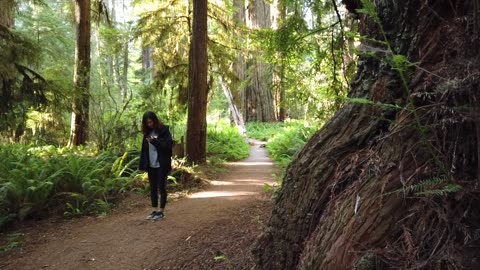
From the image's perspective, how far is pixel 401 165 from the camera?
2.48 meters

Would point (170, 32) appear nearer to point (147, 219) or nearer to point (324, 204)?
point (147, 219)

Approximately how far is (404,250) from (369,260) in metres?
0.20

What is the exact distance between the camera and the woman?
6.73m

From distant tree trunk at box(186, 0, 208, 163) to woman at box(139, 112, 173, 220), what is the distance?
167 inches

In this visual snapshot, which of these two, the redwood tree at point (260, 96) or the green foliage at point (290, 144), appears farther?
the redwood tree at point (260, 96)

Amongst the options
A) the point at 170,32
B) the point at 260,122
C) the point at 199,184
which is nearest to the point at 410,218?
the point at 199,184

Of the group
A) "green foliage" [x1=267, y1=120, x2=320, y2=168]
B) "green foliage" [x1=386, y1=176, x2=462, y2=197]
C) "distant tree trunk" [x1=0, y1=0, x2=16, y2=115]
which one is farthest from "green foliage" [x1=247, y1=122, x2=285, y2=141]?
"green foliage" [x1=386, y1=176, x2=462, y2=197]

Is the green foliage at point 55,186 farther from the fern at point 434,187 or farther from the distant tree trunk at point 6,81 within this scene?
the fern at point 434,187

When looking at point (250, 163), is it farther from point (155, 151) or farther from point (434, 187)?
point (434, 187)

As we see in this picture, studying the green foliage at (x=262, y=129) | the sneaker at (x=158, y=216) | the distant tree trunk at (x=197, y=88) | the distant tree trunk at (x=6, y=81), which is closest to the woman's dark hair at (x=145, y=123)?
the sneaker at (x=158, y=216)

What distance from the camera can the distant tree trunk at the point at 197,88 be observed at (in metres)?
11.0

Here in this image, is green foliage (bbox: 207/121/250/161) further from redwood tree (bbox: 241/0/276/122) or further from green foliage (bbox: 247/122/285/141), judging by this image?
redwood tree (bbox: 241/0/276/122)

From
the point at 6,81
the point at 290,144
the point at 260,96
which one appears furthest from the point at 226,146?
the point at 260,96

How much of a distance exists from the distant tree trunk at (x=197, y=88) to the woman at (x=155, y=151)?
13.9 feet
